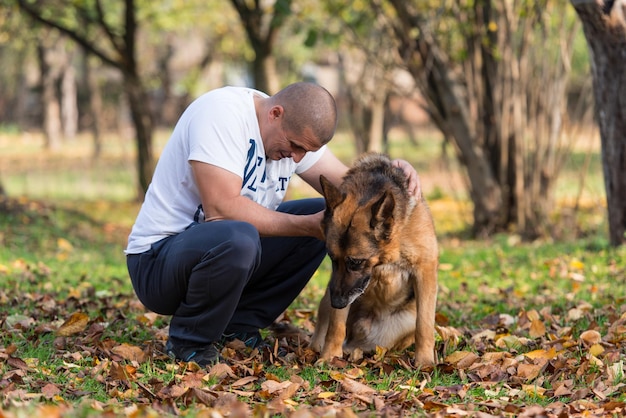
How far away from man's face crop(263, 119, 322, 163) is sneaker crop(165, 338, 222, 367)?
1.19 metres

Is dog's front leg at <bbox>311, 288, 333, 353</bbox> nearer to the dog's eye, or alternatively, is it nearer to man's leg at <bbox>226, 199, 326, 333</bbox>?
man's leg at <bbox>226, 199, 326, 333</bbox>

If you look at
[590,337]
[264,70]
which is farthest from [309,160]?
[264,70]

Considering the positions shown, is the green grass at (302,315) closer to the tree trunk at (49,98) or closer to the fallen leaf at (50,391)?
the fallen leaf at (50,391)

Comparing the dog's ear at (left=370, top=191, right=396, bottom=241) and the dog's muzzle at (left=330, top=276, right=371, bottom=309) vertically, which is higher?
the dog's ear at (left=370, top=191, right=396, bottom=241)

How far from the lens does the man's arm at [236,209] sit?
4.52m

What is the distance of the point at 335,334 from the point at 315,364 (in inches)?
8.4

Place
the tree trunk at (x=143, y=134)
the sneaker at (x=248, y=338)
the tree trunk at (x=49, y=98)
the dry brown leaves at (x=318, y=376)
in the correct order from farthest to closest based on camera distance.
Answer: the tree trunk at (x=49, y=98) < the tree trunk at (x=143, y=134) < the sneaker at (x=248, y=338) < the dry brown leaves at (x=318, y=376)

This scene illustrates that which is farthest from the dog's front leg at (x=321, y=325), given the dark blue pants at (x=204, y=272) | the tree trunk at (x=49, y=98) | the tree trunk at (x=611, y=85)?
the tree trunk at (x=49, y=98)

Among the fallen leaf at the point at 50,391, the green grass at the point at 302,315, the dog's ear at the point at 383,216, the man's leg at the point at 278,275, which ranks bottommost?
the green grass at the point at 302,315

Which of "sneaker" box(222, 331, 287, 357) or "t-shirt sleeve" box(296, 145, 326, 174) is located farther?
"t-shirt sleeve" box(296, 145, 326, 174)

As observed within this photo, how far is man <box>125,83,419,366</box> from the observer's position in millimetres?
4477

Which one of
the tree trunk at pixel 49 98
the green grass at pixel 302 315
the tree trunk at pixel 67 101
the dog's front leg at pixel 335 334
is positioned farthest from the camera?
the tree trunk at pixel 67 101

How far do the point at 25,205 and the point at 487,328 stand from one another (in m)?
9.39

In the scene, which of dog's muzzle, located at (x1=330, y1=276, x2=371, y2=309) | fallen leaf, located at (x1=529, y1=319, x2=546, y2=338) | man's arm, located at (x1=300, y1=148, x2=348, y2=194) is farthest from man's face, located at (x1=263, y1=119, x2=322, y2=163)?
fallen leaf, located at (x1=529, y1=319, x2=546, y2=338)
